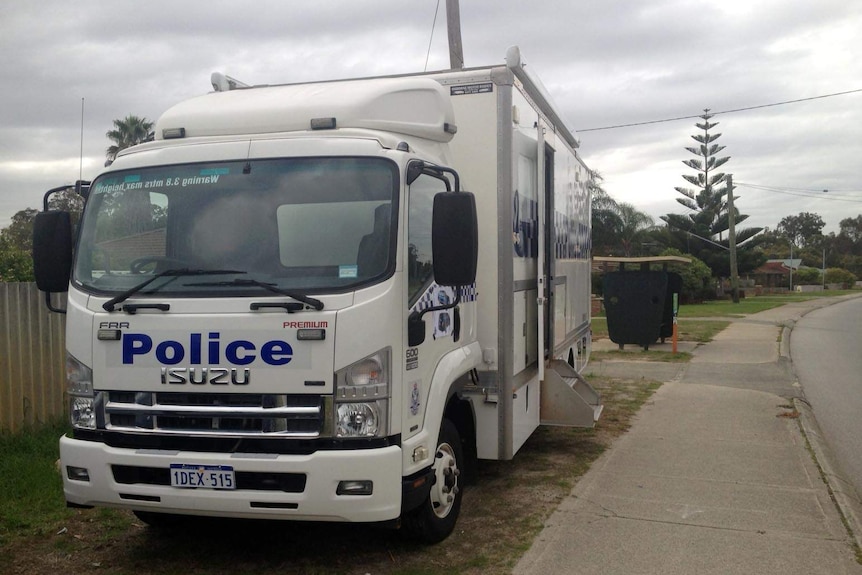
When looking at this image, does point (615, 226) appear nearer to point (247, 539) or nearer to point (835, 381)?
point (835, 381)

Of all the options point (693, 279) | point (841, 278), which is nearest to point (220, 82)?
point (693, 279)

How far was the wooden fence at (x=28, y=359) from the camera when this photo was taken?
759 cm

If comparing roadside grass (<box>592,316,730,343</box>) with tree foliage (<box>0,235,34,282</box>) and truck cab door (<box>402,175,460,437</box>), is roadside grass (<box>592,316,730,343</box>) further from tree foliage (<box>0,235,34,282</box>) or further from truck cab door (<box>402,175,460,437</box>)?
truck cab door (<box>402,175,460,437</box>)

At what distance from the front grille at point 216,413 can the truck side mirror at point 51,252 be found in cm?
89

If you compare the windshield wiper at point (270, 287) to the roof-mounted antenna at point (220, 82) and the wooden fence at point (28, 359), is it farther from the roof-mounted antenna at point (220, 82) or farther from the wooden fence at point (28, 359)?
the wooden fence at point (28, 359)

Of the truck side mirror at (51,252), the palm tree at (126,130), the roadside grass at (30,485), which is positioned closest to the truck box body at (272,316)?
the truck side mirror at (51,252)

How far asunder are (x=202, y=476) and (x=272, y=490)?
0.39 metres

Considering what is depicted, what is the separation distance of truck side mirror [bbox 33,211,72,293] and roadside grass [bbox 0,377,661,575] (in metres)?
1.75

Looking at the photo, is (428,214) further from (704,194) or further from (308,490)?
(704,194)

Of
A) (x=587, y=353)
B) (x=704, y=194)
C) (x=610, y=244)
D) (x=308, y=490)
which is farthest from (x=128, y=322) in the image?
(x=704, y=194)

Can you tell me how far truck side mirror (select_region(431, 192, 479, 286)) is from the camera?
179 inches

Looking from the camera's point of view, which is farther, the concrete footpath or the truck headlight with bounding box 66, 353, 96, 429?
the concrete footpath

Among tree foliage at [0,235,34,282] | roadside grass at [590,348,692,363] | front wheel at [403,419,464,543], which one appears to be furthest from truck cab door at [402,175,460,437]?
roadside grass at [590,348,692,363]

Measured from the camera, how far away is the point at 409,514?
5.06 meters
